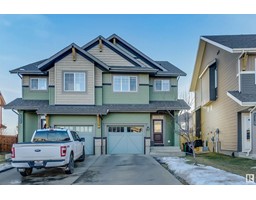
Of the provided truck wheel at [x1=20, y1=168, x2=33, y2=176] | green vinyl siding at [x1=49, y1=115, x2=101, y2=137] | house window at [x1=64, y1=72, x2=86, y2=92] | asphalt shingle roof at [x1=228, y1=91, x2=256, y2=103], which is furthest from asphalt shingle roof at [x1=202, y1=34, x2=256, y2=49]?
truck wheel at [x1=20, y1=168, x2=33, y2=176]

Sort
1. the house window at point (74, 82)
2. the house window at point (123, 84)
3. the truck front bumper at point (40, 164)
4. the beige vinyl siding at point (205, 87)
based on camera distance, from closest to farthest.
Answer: the truck front bumper at point (40, 164), the house window at point (74, 82), the house window at point (123, 84), the beige vinyl siding at point (205, 87)

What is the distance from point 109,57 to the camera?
65.0 ft

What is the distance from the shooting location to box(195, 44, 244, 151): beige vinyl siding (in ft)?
56.9

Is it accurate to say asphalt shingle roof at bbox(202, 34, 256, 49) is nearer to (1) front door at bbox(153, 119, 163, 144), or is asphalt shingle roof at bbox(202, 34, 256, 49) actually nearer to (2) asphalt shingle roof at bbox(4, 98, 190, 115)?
(2) asphalt shingle roof at bbox(4, 98, 190, 115)

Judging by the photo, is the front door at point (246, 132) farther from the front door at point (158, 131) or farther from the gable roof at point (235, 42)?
the front door at point (158, 131)

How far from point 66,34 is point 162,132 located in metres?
8.78

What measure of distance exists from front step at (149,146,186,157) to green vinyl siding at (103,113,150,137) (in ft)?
3.17

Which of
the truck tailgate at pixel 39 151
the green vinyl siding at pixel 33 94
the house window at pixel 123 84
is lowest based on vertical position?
the truck tailgate at pixel 39 151

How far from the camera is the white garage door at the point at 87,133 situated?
1850cm

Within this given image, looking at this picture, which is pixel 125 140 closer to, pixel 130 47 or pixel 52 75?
pixel 52 75

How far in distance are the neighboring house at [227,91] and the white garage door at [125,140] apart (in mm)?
5075

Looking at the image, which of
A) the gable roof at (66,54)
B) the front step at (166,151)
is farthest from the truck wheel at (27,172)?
the gable roof at (66,54)

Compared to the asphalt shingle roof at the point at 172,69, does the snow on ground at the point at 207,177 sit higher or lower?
lower
